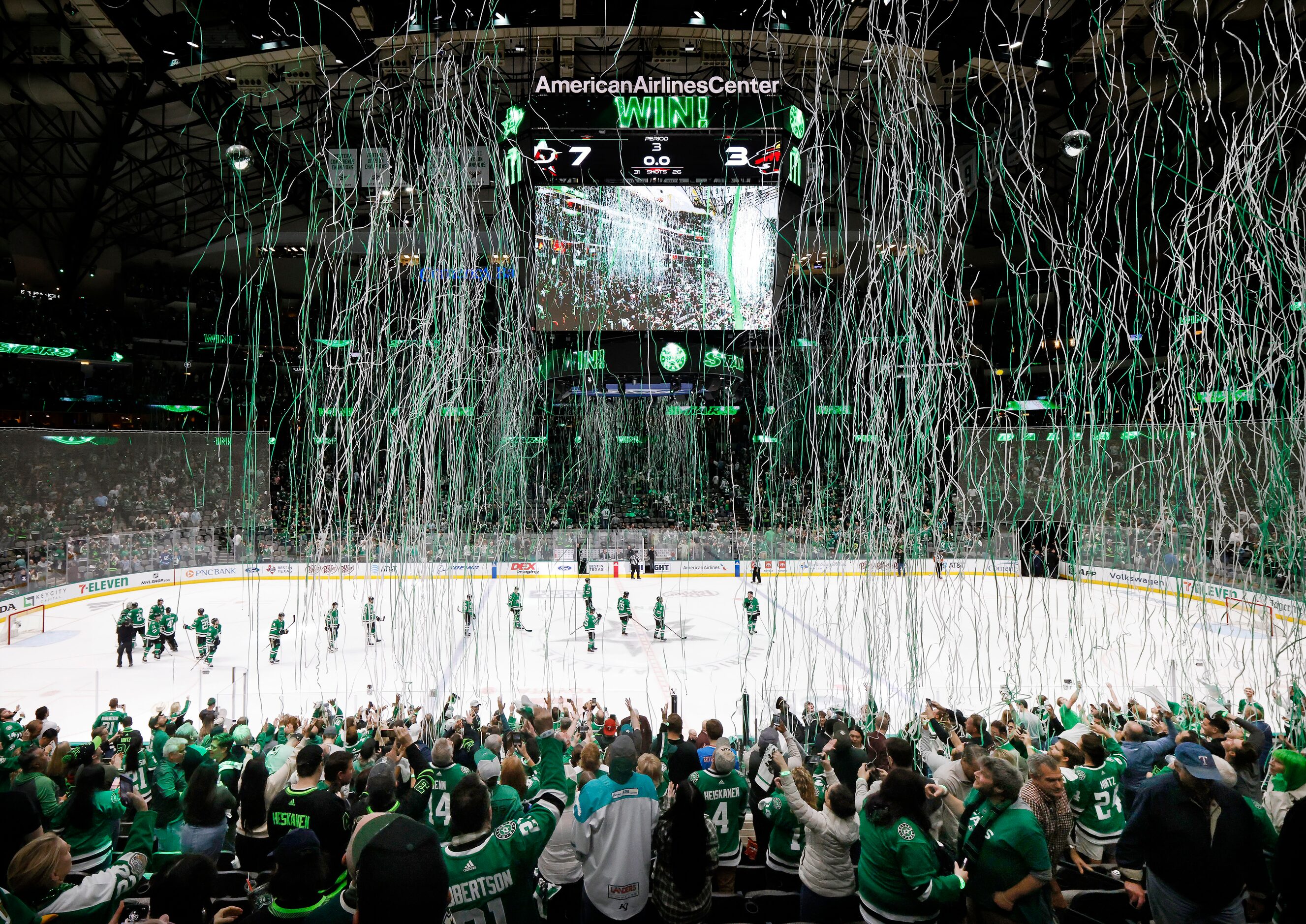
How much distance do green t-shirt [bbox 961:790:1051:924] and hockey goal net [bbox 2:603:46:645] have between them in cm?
1453

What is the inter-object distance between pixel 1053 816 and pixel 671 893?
5.24ft

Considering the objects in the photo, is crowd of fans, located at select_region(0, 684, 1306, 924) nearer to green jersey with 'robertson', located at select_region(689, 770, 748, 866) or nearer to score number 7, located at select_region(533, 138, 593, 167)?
green jersey with 'robertson', located at select_region(689, 770, 748, 866)

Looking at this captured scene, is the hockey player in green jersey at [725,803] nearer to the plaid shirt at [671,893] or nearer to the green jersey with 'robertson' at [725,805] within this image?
the green jersey with 'robertson' at [725,805]

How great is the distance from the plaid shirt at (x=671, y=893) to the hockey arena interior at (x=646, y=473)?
21 mm

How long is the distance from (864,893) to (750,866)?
1095mm

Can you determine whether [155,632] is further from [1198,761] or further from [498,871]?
[1198,761]

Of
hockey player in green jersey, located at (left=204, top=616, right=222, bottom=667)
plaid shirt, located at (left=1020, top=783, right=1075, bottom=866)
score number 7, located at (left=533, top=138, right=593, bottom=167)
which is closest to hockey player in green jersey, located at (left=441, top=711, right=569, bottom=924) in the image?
plaid shirt, located at (left=1020, top=783, right=1075, bottom=866)

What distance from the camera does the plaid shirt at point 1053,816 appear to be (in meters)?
2.95

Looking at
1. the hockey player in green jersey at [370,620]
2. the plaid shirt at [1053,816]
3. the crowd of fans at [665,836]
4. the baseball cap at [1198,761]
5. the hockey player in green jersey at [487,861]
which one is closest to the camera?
the crowd of fans at [665,836]

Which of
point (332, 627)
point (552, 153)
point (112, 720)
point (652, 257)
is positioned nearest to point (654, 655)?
point (332, 627)

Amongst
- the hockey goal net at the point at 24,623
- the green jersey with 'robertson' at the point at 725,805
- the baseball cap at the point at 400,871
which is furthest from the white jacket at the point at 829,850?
the hockey goal net at the point at 24,623

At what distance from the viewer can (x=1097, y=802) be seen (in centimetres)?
368

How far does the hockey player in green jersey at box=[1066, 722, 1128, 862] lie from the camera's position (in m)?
3.68

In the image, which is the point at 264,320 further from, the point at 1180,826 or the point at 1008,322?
the point at 1180,826
